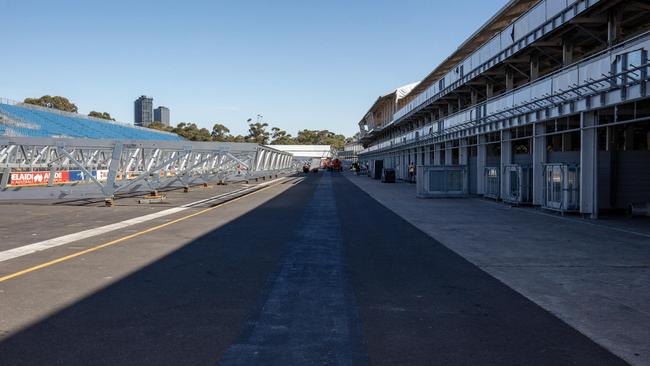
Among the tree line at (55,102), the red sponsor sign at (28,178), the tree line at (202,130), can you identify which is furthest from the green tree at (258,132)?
the red sponsor sign at (28,178)

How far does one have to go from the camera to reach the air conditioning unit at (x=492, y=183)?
2458 centimetres

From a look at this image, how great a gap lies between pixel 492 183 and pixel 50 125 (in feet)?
186

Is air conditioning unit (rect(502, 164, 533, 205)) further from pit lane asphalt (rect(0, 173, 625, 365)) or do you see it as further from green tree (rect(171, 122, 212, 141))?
green tree (rect(171, 122, 212, 141))

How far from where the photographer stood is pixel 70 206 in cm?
2184


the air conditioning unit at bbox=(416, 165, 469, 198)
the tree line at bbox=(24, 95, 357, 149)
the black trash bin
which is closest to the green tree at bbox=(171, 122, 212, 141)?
the tree line at bbox=(24, 95, 357, 149)

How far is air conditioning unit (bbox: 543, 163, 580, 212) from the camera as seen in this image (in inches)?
687

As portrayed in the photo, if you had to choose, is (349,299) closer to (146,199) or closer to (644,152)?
(644,152)

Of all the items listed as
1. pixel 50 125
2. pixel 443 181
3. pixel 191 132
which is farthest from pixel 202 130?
pixel 443 181

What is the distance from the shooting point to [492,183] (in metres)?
25.4

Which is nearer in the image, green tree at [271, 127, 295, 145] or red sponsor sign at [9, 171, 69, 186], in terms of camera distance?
red sponsor sign at [9, 171, 69, 186]

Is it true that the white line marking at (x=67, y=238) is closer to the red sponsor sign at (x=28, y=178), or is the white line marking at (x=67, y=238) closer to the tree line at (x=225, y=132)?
the red sponsor sign at (x=28, y=178)

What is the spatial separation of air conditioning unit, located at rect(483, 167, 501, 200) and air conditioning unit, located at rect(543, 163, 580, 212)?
224 inches

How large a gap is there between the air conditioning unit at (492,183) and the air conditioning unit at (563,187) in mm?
5692

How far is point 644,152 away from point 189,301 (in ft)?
60.6
